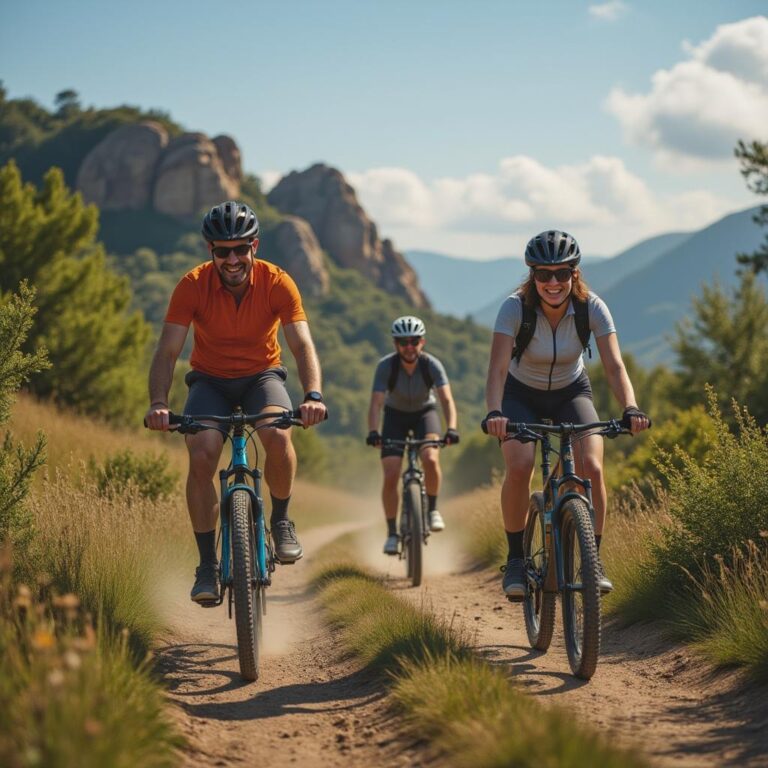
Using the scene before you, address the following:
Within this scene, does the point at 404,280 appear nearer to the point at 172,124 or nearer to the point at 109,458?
the point at 172,124

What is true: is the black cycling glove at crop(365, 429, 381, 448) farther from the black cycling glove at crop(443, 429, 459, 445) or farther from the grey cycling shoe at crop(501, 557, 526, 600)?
the grey cycling shoe at crop(501, 557, 526, 600)

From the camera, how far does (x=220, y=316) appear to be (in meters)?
6.27

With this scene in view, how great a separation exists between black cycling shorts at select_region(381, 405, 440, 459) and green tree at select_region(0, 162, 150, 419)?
46.1 feet

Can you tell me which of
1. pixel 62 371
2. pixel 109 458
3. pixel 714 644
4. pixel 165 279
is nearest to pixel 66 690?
→ pixel 714 644

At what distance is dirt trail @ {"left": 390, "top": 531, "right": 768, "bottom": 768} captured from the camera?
4234mm

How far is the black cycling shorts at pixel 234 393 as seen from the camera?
243 inches

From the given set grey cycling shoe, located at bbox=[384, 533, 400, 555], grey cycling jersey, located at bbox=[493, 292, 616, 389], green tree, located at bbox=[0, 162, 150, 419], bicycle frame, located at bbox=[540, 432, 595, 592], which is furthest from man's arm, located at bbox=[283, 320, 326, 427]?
green tree, located at bbox=[0, 162, 150, 419]

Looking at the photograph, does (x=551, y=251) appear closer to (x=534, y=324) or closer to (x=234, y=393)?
(x=534, y=324)

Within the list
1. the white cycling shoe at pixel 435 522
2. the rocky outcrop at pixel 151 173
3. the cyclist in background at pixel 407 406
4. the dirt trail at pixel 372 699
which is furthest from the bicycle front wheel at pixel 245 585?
the rocky outcrop at pixel 151 173

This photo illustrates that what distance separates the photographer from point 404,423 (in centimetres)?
1143

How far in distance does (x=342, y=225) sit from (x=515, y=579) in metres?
179

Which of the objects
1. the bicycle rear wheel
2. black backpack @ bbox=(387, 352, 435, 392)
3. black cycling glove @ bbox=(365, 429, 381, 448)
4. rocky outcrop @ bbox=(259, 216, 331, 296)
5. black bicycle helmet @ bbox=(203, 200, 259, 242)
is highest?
rocky outcrop @ bbox=(259, 216, 331, 296)

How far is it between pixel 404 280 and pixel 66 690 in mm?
186949

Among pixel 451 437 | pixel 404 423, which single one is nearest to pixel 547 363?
pixel 451 437
